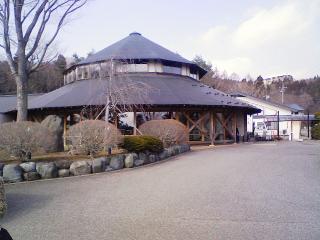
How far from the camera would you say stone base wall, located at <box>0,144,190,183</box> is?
10.5 meters

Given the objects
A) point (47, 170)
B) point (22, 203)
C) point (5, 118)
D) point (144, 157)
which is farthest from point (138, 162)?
point (5, 118)

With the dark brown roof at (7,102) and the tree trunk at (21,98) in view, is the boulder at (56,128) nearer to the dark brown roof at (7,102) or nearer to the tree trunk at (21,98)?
the tree trunk at (21,98)

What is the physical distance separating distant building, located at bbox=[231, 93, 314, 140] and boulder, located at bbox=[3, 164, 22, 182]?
36330mm

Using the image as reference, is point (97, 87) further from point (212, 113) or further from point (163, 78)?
point (212, 113)

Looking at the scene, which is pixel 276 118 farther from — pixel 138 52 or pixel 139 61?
pixel 139 61

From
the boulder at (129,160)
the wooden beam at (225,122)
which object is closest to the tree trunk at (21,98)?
the boulder at (129,160)

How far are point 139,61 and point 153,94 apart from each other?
182 inches

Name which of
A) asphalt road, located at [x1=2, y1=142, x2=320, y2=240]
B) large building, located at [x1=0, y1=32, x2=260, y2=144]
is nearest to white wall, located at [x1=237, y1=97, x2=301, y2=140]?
large building, located at [x1=0, y1=32, x2=260, y2=144]

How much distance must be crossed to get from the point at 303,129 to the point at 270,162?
4402 centimetres

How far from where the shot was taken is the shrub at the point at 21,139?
36.4 feet

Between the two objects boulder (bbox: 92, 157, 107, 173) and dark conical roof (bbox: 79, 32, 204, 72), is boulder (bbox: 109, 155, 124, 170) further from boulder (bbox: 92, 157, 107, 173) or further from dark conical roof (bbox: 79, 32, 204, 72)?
dark conical roof (bbox: 79, 32, 204, 72)

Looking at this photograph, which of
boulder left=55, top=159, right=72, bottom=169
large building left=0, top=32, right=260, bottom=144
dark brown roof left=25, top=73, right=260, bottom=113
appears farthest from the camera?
dark brown roof left=25, top=73, right=260, bottom=113

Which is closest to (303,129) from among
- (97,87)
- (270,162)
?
(97,87)

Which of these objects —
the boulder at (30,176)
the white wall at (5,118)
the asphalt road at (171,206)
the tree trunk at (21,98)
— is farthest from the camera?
the white wall at (5,118)
